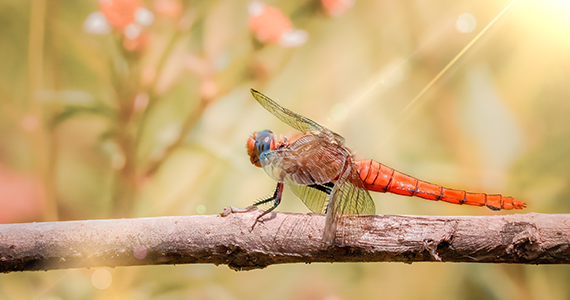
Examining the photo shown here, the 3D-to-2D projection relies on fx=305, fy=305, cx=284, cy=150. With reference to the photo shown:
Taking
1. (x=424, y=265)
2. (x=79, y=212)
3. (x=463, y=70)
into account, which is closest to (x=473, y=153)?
(x=463, y=70)

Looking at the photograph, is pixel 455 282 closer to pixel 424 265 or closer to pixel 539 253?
pixel 424 265

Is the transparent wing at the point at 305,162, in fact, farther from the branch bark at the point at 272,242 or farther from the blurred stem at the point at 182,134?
the blurred stem at the point at 182,134

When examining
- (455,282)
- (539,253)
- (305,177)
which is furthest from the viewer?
(455,282)

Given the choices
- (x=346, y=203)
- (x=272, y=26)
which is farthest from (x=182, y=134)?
(x=346, y=203)

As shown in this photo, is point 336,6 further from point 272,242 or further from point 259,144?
point 272,242

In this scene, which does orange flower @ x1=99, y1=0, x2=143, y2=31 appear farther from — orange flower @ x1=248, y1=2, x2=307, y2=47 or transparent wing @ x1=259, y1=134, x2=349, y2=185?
transparent wing @ x1=259, y1=134, x2=349, y2=185

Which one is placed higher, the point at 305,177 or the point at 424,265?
the point at 305,177
